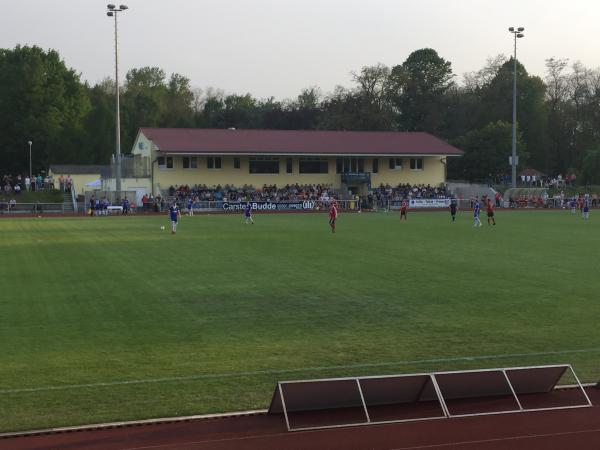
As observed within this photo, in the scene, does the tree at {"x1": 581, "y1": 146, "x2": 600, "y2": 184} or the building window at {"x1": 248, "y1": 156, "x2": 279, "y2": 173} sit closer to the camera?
the building window at {"x1": 248, "y1": 156, "x2": 279, "y2": 173}

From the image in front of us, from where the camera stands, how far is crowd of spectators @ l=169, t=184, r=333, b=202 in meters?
59.3

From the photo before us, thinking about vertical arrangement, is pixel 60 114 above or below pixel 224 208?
above

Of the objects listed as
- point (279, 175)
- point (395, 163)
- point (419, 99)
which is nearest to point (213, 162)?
point (279, 175)

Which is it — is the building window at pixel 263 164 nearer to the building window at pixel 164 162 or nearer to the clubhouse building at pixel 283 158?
the clubhouse building at pixel 283 158

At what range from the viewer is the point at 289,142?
68.0 metres

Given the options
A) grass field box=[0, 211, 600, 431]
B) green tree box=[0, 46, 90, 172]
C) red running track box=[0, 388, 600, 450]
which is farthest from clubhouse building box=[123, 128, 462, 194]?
red running track box=[0, 388, 600, 450]

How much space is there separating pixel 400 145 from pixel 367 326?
5964 cm

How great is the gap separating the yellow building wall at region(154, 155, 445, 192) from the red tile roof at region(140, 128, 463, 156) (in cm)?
122

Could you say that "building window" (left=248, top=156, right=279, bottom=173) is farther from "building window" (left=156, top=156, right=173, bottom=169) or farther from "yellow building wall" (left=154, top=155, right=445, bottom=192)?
"building window" (left=156, top=156, right=173, bottom=169)

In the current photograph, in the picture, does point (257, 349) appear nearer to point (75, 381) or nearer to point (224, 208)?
point (75, 381)

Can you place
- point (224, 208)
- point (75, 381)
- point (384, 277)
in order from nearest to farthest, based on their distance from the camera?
point (75, 381)
point (384, 277)
point (224, 208)

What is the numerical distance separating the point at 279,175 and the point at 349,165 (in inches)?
276

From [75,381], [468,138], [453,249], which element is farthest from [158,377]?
[468,138]

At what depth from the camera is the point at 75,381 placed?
8836mm
